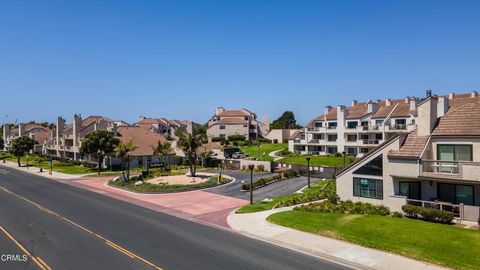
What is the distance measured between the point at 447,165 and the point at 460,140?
1.89 meters

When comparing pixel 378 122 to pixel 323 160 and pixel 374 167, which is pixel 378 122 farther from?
pixel 374 167

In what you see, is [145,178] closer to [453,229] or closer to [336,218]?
[336,218]

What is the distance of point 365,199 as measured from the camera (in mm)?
27578

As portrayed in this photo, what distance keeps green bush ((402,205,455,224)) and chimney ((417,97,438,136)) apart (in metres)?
5.78

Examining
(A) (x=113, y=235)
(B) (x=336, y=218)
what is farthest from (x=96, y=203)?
(B) (x=336, y=218)

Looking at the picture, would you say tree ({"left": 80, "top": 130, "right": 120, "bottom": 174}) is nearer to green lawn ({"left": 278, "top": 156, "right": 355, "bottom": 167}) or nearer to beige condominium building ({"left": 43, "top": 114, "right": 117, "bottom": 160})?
beige condominium building ({"left": 43, "top": 114, "right": 117, "bottom": 160})

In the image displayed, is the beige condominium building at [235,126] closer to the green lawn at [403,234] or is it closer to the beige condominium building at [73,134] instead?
the beige condominium building at [73,134]

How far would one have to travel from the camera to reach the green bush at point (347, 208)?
81.8 feet

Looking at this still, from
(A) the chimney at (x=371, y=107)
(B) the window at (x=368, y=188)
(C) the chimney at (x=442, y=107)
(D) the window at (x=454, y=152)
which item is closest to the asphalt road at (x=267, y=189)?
(B) the window at (x=368, y=188)

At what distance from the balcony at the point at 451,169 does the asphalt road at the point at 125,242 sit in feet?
37.2

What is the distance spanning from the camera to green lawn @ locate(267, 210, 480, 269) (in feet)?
55.2

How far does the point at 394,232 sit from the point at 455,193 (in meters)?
7.01

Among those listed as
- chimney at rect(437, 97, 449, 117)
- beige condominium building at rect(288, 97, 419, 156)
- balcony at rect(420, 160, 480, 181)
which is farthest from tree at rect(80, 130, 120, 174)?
balcony at rect(420, 160, 480, 181)
